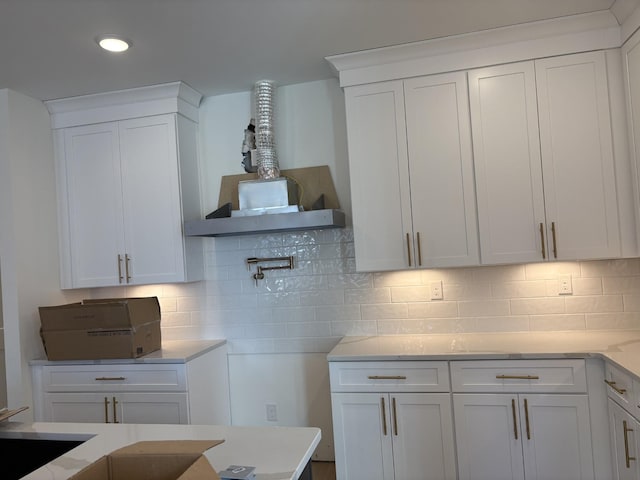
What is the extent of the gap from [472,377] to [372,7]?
188 centimetres

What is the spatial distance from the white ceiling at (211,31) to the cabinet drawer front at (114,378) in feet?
5.69

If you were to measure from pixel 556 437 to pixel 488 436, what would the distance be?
1.04 feet

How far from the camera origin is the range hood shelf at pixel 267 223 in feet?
9.08

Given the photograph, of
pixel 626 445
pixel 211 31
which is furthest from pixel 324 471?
pixel 211 31

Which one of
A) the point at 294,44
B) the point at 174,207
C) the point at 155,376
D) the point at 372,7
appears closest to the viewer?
the point at 372,7

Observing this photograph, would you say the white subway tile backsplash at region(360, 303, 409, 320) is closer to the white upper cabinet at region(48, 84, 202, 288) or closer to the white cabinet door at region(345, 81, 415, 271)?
the white cabinet door at region(345, 81, 415, 271)

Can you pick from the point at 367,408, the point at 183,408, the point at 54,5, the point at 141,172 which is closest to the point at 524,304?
the point at 367,408

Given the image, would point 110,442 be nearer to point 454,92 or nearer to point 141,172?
point 141,172

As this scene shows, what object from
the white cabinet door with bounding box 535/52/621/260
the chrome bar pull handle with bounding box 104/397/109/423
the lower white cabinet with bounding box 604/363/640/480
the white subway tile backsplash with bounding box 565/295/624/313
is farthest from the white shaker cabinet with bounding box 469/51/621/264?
the chrome bar pull handle with bounding box 104/397/109/423

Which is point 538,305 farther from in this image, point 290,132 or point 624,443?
point 290,132

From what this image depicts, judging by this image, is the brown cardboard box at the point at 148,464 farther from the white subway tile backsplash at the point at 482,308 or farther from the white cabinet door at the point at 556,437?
the white subway tile backsplash at the point at 482,308

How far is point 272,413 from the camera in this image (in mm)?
3283

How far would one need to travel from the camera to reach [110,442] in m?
1.44

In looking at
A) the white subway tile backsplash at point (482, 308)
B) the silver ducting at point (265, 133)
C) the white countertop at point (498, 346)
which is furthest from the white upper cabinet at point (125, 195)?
the white subway tile backsplash at point (482, 308)
